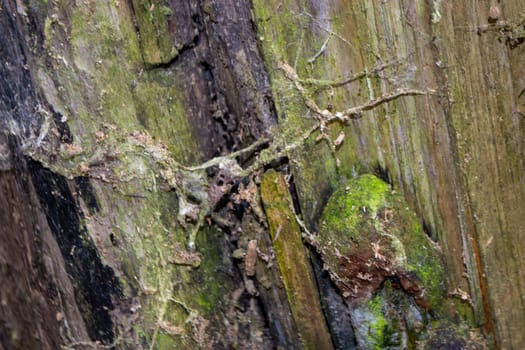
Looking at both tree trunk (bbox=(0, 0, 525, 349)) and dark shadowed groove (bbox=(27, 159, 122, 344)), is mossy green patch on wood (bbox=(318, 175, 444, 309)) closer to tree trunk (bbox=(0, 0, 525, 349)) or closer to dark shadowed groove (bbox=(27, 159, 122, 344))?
tree trunk (bbox=(0, 0, 525, 349))

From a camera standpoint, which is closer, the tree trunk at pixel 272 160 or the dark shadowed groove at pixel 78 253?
the tree trunk at pixel 272 160

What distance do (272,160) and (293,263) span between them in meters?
0.22

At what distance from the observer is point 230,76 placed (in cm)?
112

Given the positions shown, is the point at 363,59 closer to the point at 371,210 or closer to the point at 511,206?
the point at 371,210

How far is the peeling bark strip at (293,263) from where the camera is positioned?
3.78ft

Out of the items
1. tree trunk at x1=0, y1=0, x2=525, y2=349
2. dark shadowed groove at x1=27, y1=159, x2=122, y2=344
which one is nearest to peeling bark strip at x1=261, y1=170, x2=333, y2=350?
tree trunk at x1=0, y1=0, x2=525, y2=349

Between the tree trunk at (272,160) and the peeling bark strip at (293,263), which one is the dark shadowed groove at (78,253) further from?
the peeling bark strip at (293,263)

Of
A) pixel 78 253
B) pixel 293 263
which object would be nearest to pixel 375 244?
Answer: pixel 293 263

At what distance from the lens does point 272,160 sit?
1.14 meters

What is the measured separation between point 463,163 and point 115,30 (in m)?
0.75

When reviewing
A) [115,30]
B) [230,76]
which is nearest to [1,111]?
[115,30]

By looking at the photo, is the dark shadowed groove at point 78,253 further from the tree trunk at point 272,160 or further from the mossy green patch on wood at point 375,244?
the mossy green patch on wood at point 375,244

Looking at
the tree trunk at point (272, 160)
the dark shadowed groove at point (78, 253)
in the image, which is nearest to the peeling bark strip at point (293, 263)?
the tree trunk at point (272, 160)

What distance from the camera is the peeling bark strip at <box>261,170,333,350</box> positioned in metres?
1.15
